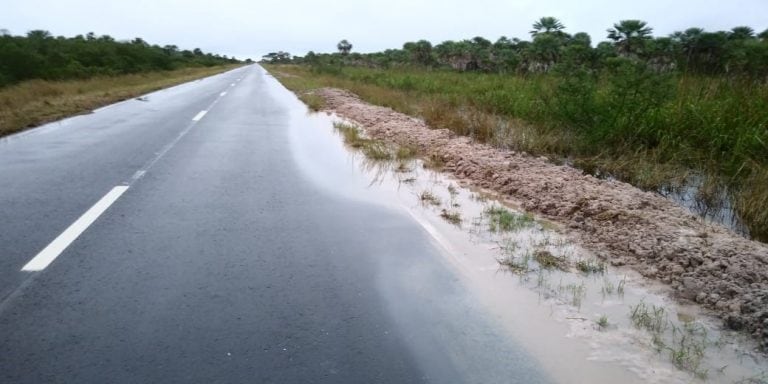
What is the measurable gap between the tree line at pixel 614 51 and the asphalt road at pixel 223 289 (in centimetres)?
778

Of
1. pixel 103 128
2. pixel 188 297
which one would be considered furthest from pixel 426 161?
pixel 103 128

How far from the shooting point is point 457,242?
191 inches

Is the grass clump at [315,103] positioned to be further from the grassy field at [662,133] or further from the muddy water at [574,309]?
the muddy water at [574,309]

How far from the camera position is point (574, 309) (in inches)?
140

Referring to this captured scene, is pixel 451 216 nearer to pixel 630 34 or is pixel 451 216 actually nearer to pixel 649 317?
pixel 649 317

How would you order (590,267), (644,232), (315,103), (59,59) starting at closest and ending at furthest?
(590,267)
(644,232)
(315,103)
(59,59)

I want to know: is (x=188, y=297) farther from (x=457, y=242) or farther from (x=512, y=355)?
(x=457, y=242)

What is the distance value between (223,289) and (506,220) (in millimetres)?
3171

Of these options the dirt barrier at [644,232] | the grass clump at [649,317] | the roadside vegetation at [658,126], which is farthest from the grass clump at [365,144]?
the grass clump at [649,317]

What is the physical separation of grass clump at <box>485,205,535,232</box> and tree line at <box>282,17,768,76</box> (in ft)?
18.5

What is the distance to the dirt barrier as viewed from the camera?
3.60 meters

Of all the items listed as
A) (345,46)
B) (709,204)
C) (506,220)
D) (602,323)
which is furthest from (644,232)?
(345,46)

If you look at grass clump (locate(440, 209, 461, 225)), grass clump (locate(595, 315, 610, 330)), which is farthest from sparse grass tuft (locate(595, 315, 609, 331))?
grass clump (locate(440, 209, 461, 225))

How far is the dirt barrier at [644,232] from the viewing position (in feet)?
11.8
